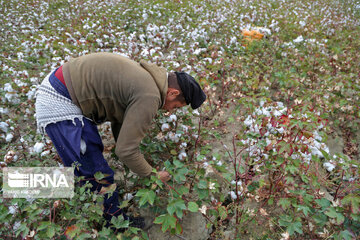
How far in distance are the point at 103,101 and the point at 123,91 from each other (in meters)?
0.18

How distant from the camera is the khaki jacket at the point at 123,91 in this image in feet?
4.61

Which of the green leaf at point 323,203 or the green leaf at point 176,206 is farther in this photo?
the green leaf at point 323,203

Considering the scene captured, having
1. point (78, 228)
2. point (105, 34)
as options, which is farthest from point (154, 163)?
point (105, 34)

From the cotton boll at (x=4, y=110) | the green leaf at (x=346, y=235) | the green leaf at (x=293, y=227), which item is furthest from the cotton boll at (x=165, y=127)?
the cotton boll at (x=4, y=110)

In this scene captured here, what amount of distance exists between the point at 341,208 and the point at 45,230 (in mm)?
1729

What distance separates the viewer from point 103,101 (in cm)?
152

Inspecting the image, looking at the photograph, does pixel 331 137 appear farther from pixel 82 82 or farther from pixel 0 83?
pixel 0 83

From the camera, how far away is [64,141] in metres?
1.58

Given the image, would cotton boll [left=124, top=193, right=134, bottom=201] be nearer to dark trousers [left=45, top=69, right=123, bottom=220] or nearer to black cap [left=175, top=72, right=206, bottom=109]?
dark trousers [left=45, top=69, right=123, bottom=220]

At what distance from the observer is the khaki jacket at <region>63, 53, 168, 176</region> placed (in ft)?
4.61

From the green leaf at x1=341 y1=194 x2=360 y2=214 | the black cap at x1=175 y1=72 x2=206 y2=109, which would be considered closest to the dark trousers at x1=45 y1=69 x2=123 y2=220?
the black cap at x1=175 y1=72 x2=206 y2=109

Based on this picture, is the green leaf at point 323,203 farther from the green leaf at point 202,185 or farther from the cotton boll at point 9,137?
the cotton boll at point 9,137

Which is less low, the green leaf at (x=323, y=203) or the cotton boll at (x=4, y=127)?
the green leaf at (x=323, y=203)

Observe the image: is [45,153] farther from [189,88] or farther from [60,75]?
[189,88]
